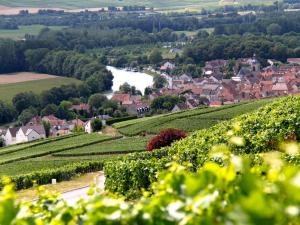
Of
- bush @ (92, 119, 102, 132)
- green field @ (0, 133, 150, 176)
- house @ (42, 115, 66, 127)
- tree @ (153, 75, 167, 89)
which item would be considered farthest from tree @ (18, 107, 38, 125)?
green field @ (0, 133, 150, 176)

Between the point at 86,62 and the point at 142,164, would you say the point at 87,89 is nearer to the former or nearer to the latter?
the point at 86,62

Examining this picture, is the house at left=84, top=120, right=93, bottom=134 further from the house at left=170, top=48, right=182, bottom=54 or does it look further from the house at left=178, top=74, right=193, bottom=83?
the house at left=170, top=48, right=182, bottom=54

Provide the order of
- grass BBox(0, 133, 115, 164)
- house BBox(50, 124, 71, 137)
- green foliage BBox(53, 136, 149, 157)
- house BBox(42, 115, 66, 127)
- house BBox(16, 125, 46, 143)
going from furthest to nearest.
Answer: house BBox(42, 115, 66, 127) → house BBox(50, 124, 71, 137) → house BBox(16, 125, 46, 143) → grass BBox(0, 133, 115, 164) → green foliage BBox(53, 136, 149, 157)

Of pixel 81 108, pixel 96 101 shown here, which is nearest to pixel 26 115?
pixel 81 108

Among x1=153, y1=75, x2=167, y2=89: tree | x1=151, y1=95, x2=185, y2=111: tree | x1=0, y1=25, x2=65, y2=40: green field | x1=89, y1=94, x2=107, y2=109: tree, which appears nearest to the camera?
x1=151, y1=95, x2=185, y2=111: tree

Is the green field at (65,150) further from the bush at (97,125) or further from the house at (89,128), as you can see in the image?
the house at (89,128)

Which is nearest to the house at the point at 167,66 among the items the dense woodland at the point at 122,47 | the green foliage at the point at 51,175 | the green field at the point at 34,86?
the dense woodland at the point at 122,47

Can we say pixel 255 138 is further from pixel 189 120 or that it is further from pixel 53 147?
pixel 189 120
